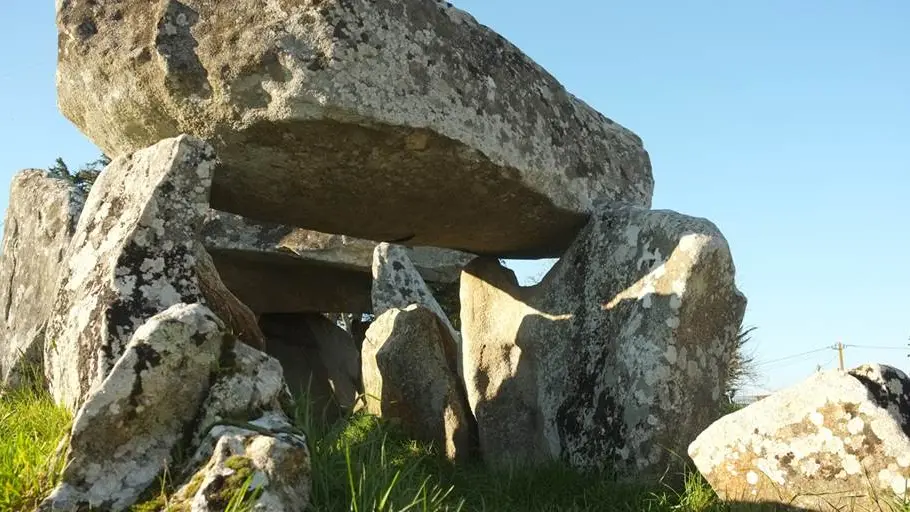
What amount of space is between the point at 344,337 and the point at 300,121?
23.4 ft

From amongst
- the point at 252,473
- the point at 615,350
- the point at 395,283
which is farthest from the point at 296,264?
the point at 252,473

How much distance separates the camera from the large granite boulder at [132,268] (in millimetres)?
4945

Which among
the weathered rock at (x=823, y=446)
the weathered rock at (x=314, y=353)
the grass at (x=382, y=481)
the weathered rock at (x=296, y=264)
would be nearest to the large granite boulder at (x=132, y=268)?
the grass at (x=382, y=481)

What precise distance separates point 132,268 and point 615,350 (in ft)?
10.6

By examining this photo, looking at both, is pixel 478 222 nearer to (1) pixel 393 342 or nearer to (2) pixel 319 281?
(1) pixel 393 342

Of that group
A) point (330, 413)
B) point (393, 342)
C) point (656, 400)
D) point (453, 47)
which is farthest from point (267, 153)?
point (330, 413)

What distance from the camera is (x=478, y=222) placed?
6875 millimetres

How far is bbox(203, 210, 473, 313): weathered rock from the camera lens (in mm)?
9703

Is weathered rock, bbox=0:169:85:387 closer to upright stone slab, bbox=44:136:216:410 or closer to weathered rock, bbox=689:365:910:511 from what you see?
upright stone slab, bbox=44:136:216:410

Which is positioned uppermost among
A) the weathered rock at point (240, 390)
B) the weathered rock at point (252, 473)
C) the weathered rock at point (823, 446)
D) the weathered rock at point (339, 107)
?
the weathered rock at point (339, 107)

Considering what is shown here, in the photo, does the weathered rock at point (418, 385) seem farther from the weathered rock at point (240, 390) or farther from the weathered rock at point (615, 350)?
the weathered rock at point (240, 390)

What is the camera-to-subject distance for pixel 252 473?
3373mm

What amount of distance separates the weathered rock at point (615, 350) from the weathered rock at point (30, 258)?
363 cm

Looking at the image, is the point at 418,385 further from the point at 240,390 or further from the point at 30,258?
the point at 30,258
